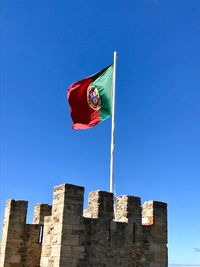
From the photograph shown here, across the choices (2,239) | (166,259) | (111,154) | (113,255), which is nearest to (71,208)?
(113,255)

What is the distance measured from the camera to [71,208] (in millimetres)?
11117

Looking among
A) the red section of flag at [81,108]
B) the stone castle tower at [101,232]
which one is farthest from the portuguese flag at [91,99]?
the stone castle tower at [101,232]

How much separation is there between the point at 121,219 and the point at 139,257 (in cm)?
118

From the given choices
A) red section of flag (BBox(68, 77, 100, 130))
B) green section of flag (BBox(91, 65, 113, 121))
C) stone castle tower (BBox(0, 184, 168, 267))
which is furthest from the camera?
red section of flag (BBox(68, 77, 100, 130))

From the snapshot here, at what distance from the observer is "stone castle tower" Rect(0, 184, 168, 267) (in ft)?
35.9

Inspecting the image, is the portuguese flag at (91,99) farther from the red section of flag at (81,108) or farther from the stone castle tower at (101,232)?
the stone castle tower at (101,232)

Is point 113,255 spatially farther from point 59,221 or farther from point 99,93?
point 99,93

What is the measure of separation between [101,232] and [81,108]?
15.3 feet

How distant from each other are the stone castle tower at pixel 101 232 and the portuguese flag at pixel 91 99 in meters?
3.02

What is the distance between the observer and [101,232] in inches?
455

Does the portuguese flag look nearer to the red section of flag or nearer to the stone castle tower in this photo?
the red section of flag

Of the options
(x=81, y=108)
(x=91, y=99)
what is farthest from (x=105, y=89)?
(x=81, y=108)

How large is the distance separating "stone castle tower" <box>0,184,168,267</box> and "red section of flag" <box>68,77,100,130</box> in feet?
9.74


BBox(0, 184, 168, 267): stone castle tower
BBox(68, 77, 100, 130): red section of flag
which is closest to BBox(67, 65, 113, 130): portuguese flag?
BBox(68, 77, 100, 130): red section of flag
